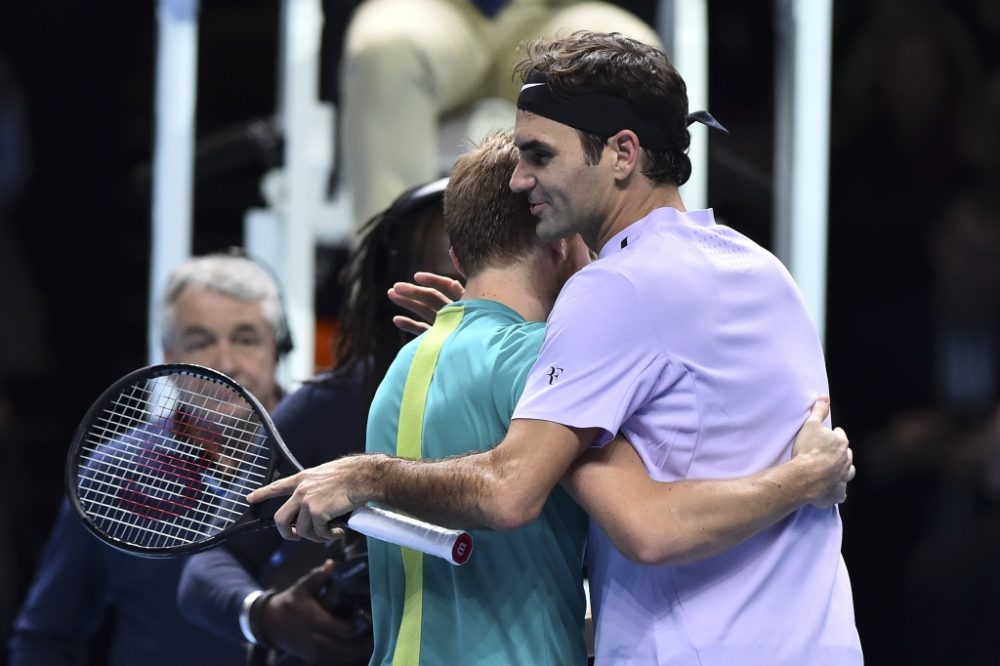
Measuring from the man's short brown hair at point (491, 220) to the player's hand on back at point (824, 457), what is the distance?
1.16 feet

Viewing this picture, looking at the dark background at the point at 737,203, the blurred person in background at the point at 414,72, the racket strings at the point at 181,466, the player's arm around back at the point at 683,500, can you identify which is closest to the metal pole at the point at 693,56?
the blurred person in background at the point at 414,72

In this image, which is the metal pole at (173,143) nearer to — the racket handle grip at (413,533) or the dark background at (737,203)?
the dark background at (737,203)

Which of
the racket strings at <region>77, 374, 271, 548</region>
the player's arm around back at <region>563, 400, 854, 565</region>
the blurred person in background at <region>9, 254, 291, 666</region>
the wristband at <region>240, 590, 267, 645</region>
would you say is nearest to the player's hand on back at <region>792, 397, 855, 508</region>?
A: the player's arm around back at <region>563, 400, 854, 565</region>

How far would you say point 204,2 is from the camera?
205 inches

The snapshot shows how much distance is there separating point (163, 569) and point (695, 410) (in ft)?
4.08

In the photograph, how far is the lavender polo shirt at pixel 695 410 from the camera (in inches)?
65.2

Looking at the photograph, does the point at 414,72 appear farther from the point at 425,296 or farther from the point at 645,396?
the point at 645,396

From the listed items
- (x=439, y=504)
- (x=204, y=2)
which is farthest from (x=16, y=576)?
(x=439, y=504)

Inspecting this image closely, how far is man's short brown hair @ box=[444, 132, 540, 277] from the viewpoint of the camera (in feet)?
5.96

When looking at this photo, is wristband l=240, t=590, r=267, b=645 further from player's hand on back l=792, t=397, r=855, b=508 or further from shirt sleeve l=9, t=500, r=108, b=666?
player's hand on back l=792, t=397, r=855, b=508

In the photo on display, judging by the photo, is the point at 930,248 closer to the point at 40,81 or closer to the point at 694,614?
the point at 40,81

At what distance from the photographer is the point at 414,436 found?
1779 millimetres

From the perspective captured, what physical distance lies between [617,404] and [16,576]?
3.10m

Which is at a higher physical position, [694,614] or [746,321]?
[746,321]
